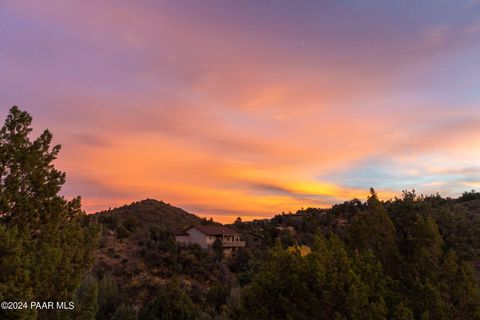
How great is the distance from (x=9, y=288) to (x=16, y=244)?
112 centimetres

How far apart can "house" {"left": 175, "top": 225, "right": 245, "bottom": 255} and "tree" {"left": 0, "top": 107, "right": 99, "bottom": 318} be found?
55954 mm

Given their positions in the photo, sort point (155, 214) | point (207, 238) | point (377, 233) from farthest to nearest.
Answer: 1. point (155, 214)
2. point (207, 238)
3. point (377, 233)

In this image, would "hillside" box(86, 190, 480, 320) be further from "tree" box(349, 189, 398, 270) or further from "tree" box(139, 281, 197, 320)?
"tree" box(139, 281, 197, 320)

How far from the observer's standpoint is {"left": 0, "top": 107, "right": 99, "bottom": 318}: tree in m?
11.9

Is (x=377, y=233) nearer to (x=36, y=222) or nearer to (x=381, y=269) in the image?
(x=381, y=269)

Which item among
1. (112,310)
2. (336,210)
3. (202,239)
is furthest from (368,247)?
(336,210)

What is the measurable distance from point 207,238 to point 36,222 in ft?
192

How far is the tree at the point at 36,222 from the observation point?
11.9 meters

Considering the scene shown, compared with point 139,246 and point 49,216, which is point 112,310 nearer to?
point 49,216

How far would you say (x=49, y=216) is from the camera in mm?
13438

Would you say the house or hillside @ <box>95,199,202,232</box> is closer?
the house

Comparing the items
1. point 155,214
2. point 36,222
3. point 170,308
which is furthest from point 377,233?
point 155,214

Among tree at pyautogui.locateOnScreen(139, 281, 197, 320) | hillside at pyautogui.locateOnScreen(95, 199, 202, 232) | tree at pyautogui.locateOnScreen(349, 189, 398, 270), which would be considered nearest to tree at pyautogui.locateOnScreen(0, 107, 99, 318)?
tree at pyautogui.locateOnScreen(349, 189, 398, 270)

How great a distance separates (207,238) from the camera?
232ft
